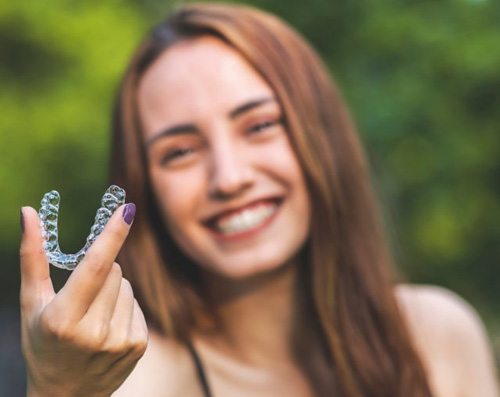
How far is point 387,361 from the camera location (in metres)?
2.23

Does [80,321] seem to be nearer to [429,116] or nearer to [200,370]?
[200,370]

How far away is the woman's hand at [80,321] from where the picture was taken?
3.80 feet

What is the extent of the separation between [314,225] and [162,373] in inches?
20.4

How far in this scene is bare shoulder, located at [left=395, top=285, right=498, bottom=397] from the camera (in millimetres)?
2383

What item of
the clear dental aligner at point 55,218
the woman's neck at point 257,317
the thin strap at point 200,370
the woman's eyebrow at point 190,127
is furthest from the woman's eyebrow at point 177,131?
the clear dental aligner at point 55,218

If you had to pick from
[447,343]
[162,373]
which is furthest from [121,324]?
[447,343]

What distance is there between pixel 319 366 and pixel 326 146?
56 centimetres

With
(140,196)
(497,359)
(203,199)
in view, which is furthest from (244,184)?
(497,359)

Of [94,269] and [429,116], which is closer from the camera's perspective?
[94,269]

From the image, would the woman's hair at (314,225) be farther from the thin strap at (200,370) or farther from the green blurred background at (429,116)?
the green blurred background at (429,116)

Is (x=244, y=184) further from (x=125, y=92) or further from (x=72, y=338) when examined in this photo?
(x=72, y=338)

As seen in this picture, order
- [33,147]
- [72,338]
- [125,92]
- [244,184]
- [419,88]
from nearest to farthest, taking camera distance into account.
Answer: [72,338]
[244,184]
[125,92]
[419,88]
[33,147]

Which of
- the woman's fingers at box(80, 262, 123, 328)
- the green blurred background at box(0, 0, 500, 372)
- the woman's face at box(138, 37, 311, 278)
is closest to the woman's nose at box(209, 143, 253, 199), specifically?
the woman's face at box(138, 37, 311, 278)

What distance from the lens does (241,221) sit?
6.61ft
